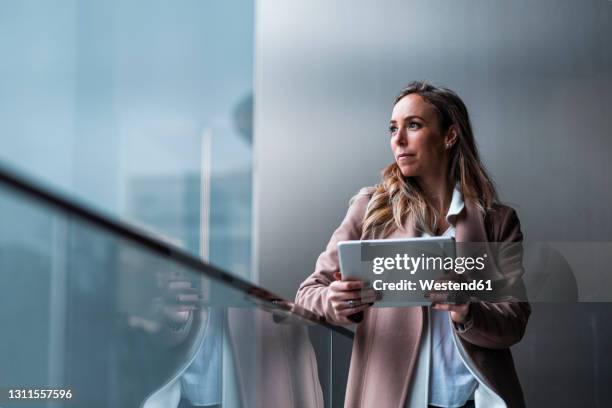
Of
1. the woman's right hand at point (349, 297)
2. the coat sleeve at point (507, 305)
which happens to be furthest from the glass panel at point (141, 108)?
the coat sleeve at point (507, 305)

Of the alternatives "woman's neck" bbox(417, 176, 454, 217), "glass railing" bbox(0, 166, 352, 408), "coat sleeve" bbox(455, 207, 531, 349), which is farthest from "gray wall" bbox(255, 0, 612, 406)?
"glass railing" bbox(0, 166, 352, 408)

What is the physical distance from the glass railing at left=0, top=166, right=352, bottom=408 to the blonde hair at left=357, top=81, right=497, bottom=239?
1.31ft

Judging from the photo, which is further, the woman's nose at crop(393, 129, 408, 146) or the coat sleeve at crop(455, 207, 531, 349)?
the woman's nose at crop(393, 129, 408, 146)

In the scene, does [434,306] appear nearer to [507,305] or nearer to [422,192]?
[507,305]

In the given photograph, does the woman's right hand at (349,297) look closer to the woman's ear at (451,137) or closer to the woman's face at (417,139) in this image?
the woman's face at (417,139)

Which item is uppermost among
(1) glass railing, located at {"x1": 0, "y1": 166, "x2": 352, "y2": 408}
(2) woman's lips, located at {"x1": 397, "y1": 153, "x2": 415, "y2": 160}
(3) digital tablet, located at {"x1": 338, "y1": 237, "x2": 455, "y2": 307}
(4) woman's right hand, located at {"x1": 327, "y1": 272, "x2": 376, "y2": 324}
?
(2) woman's lips, located at {"x1": 397, "y1": 153, "x2": 415, "y2": 160}

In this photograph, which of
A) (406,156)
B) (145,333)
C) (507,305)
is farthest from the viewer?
(406,156)

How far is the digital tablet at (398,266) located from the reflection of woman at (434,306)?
0.13 feet

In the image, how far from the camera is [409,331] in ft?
8.15

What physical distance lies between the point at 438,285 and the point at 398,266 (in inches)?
5.2

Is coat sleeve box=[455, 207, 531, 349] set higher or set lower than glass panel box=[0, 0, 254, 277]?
lower

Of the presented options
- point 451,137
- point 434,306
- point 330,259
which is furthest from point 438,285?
point 451,137

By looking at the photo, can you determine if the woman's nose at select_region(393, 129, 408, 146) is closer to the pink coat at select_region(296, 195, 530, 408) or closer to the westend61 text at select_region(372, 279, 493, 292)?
the pink coat at select_region(296, 195, 530, 408)

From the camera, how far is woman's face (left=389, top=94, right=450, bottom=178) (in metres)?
2.66
